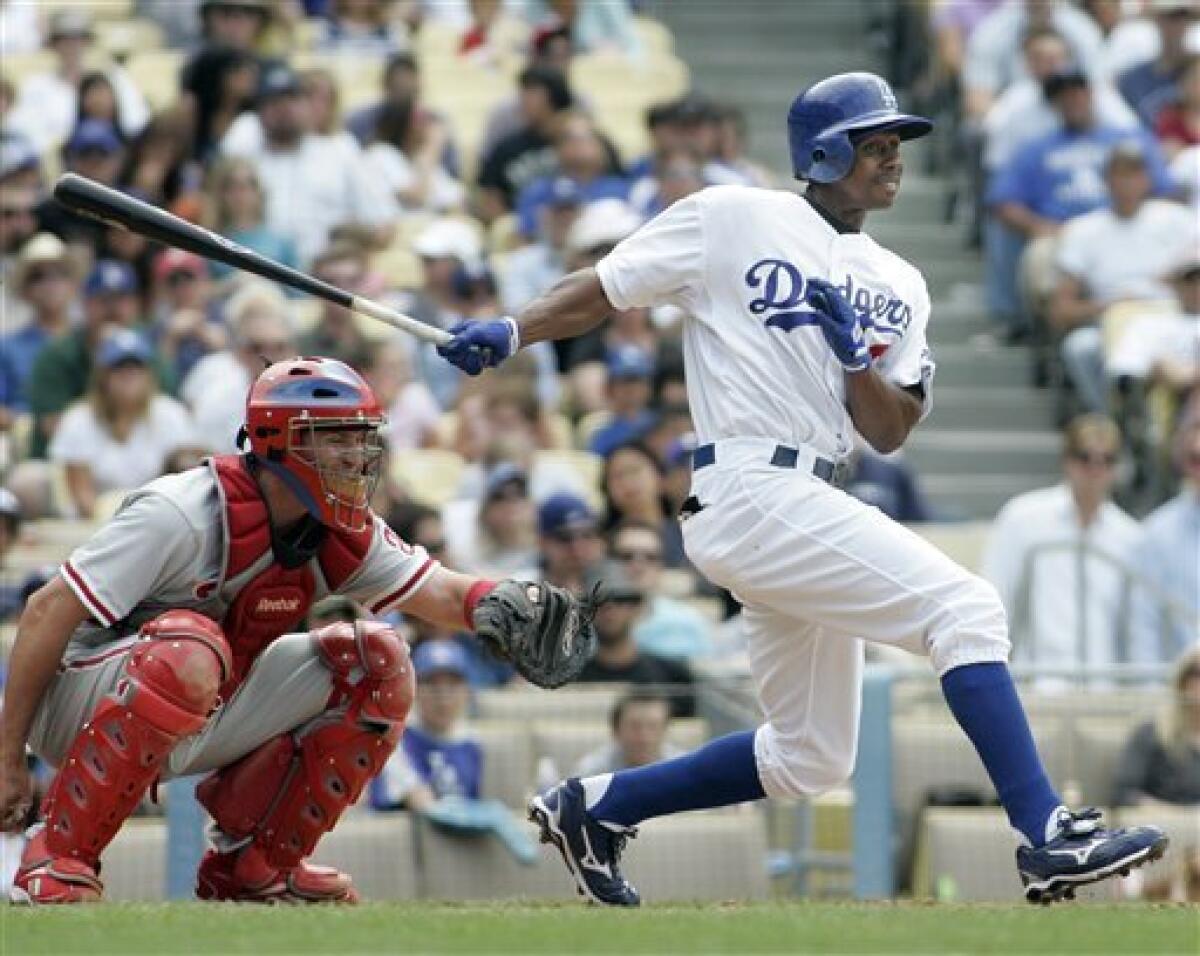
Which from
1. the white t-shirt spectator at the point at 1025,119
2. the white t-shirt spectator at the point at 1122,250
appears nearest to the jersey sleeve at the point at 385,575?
the white t-shirt spectator at the point at 1122,250

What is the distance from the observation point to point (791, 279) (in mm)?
7758

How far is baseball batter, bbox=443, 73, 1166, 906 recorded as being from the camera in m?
7.51

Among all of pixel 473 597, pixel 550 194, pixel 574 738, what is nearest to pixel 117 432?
pixel 550 194

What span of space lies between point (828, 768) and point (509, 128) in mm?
8539

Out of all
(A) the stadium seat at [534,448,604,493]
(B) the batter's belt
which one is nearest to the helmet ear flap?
(B) the batter's belt

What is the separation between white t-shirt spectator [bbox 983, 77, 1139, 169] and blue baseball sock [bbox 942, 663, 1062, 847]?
27.6 feet

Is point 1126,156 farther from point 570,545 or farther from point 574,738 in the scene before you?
point 574,738

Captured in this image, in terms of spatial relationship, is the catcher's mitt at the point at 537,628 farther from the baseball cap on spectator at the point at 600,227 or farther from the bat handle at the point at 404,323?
the baseball cap on spectator at the point at 600,227

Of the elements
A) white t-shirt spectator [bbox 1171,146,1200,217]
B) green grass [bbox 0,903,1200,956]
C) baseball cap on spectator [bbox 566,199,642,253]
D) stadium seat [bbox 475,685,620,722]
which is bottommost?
stadium seat [bbox 475,685,620,722]

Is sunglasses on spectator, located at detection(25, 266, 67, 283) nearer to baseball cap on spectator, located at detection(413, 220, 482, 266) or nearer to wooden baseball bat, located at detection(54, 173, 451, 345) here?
baseball cap on spectator, located at detection(413, 220, 482, 266)

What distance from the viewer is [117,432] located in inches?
508

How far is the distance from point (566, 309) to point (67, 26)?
27.8ft

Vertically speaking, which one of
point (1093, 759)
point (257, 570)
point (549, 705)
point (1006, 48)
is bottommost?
point (1093, 759)

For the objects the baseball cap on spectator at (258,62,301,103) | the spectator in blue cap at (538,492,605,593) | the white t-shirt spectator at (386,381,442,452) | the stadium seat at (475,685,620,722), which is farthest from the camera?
the baseball cap on spectator at (258,62,301,103)
